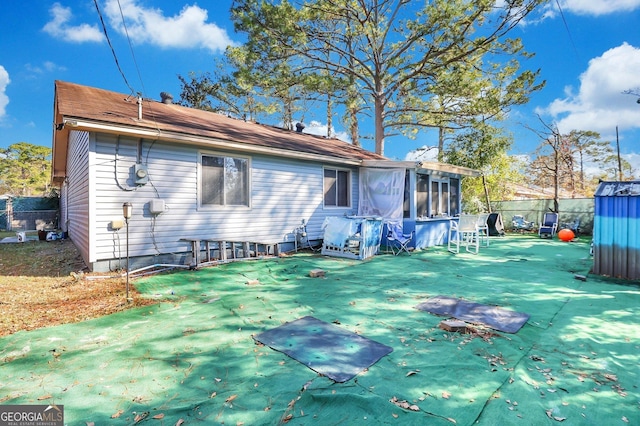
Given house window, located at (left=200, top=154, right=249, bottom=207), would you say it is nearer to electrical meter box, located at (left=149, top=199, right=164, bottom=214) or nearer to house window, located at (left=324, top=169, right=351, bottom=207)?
electrical meter box, located at (left=149, top=199, right=164, bottom=214)

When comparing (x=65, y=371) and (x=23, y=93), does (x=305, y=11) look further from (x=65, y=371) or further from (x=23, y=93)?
(x=23, y=93)

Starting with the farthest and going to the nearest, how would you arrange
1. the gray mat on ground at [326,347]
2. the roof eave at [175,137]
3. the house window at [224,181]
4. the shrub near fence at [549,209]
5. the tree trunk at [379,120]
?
the tree trunk at [379,120], the shrub near fence at [549,209], the house window at [224,181], the roof eave at [175,137], the gray mat on ground at [326,347]

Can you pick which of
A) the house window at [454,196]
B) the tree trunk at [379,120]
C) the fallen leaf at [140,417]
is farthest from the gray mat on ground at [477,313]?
the tree trunk at [379,120]

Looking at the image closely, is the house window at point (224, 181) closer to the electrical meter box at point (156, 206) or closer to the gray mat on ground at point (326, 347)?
the electrical meter box at point (156, 206)

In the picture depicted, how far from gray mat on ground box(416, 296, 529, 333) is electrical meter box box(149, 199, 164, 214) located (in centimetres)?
526

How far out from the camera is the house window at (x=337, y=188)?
379 inches

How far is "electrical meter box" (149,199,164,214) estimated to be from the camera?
616 cm

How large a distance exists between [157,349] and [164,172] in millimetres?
4503

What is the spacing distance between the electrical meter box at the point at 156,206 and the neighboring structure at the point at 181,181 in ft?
0.09

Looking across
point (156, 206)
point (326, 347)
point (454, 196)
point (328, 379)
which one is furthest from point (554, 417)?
point (454, 196)

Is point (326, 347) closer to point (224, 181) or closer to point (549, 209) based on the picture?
point (224, 181)

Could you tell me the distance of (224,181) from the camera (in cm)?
738

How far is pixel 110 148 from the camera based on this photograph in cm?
579

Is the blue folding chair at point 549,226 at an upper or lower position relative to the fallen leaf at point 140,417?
upper
